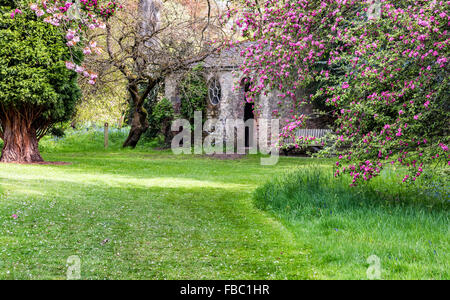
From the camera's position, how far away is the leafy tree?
1490cm

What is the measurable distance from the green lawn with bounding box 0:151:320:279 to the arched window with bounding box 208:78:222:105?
44.8 ft

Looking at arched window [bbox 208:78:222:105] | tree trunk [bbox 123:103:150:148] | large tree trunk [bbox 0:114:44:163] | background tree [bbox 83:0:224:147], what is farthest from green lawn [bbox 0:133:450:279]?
arched window [bbox 208:78:222:105]

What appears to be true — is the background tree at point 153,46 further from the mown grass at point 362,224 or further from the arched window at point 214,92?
the mown grass at point 362,224

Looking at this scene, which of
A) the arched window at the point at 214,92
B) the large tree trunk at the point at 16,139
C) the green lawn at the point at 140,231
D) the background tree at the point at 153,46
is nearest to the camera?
the green lawn at the point at 140,231

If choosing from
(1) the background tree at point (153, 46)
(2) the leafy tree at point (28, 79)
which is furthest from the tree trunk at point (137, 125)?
(2) the leafy tree at point (28, 79)

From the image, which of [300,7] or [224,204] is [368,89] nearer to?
[300,7]

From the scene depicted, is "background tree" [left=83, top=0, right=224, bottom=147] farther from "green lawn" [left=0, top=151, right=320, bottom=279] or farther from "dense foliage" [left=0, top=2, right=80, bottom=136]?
"green lawn" [left=0, top=151, right=320, bottom=279]

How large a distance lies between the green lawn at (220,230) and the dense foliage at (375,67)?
1010 mm

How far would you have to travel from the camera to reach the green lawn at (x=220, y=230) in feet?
15.5

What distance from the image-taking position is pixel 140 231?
653cm

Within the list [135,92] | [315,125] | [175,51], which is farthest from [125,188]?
[315,125]

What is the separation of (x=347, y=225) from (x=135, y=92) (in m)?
19.6

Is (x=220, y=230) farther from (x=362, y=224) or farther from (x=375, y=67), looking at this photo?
(x=375, y=67)

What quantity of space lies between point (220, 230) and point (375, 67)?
3759 mm
